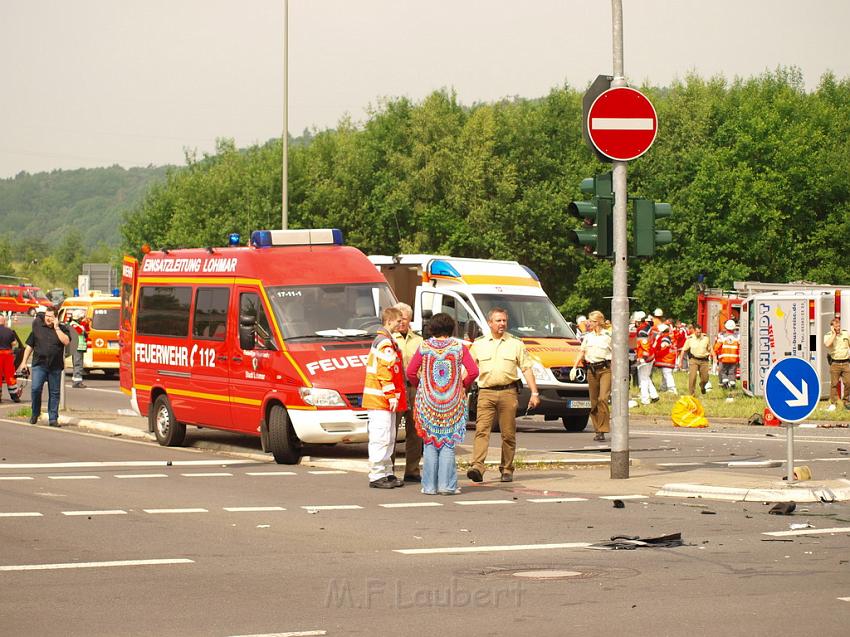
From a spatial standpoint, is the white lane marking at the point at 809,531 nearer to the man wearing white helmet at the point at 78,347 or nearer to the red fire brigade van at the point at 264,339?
the red fire brigade van at the point at 264,339

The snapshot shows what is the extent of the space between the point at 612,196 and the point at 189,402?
702 cm

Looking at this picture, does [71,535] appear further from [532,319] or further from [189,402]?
[532,319]

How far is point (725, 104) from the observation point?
72000mm

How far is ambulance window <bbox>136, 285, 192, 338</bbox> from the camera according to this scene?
1936 centimetres

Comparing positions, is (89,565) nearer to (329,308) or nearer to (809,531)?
(809,531)

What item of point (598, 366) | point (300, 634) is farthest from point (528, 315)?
point (300, 634)

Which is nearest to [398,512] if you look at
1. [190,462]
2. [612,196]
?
[612,196]

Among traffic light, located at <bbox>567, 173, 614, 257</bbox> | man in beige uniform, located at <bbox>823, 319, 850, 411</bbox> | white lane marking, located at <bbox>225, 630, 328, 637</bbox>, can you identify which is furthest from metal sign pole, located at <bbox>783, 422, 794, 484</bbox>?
man in beige uniform, located at <bbox>823, 319, 850, 411</bbox>

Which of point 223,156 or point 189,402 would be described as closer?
point 189,402

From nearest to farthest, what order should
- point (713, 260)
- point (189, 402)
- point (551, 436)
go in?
point (189, 402) → point (551, 436) → point (713, 260)

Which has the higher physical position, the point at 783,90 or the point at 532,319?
the point at 783,90

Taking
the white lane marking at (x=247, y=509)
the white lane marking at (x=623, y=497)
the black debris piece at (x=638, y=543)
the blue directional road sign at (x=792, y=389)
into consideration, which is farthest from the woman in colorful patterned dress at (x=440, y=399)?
the black debris piece at (x=638, y=543)

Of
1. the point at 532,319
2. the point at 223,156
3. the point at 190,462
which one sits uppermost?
the point at 223,156

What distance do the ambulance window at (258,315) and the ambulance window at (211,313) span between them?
0.42 meters
